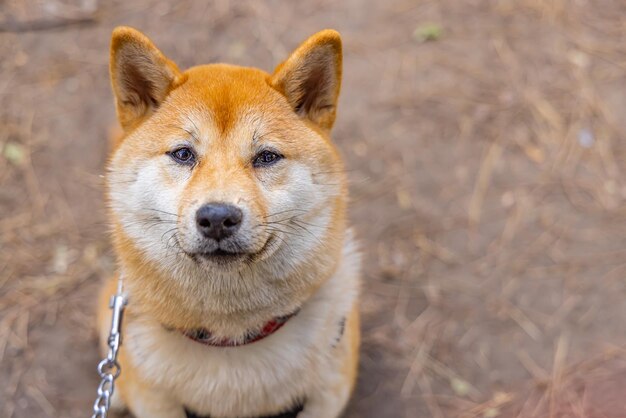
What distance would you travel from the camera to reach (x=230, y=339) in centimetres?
257

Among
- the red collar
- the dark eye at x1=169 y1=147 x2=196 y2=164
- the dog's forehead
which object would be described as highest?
the dog's forehead

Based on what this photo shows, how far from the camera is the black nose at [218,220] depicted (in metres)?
2.18

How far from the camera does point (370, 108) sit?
15.2ft

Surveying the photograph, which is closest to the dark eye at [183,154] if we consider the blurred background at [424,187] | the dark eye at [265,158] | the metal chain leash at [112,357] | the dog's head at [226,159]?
the dog's head at [226,159]

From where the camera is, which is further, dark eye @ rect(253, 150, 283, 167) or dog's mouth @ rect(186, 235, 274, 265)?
dark eye @ rect(253, 150, 283, 167)

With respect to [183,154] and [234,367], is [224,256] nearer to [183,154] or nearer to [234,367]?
[183,154]

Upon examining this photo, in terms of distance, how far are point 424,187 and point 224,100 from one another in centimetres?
213

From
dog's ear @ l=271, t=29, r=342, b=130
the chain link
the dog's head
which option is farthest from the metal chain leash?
dog's ear @ l=271, t=29, r=342, b=130

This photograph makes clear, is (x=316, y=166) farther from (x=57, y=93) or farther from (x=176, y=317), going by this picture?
(x=57, y=93)

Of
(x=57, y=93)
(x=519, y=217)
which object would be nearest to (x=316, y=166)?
(x=519, y=217)

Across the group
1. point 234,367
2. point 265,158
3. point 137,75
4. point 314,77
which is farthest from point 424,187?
point 137,75

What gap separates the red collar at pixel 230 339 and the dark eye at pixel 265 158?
0.62 meters

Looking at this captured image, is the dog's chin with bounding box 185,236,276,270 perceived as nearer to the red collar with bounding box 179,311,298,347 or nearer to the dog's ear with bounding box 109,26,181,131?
the red collar with bounding box 179,311,298,347

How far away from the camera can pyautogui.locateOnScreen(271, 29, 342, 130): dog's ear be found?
2.53m
